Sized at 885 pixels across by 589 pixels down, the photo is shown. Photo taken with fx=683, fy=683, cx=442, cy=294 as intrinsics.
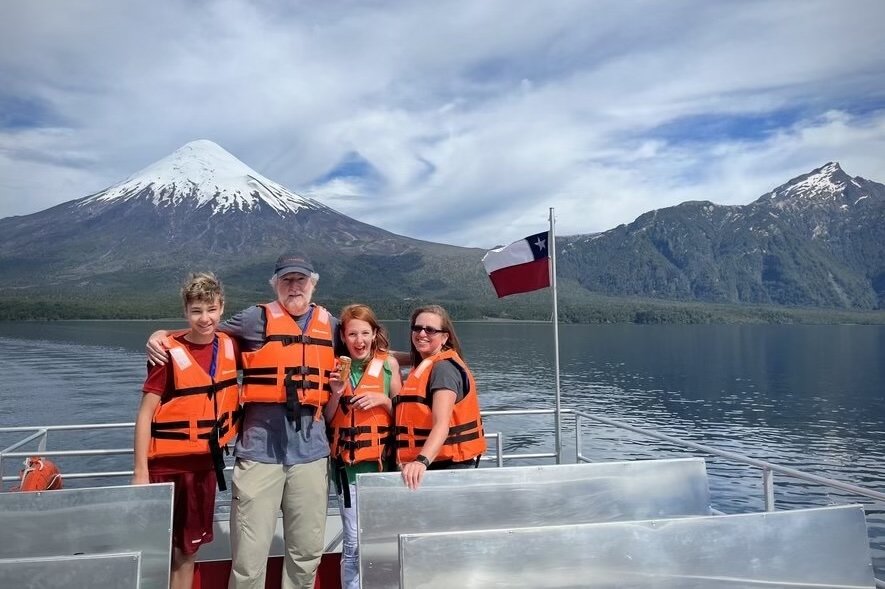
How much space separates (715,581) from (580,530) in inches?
24.9

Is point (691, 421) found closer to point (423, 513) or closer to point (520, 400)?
point (520, 400)

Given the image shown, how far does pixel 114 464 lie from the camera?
2141 centimetres

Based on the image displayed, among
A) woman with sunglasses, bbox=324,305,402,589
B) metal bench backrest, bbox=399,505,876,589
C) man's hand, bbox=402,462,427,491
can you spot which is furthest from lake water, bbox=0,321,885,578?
man's hand, bbox=402,462,427,491

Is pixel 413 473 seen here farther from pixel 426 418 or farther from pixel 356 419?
pixel 356 419

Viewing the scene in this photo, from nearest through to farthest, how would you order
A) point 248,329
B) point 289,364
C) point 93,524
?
point 93,524 < point 289,364 < point 248,329

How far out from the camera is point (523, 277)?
23.3ft

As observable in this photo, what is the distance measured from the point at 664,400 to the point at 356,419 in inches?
1645

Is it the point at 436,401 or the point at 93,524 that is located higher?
the point at 436,401

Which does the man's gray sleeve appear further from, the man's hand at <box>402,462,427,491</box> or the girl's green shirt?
the man's hand at <box>402,462,427,491</box>

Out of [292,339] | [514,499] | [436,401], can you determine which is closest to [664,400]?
[514,499]

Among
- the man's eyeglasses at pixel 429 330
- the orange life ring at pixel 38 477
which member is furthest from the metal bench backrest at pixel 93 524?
the man's eyeglasses at pixel 429 330

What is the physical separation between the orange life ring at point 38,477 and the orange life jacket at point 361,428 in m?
1.58

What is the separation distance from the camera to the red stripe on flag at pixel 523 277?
23.1 feet

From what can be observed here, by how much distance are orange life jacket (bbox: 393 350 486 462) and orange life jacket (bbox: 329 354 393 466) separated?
115 mm
